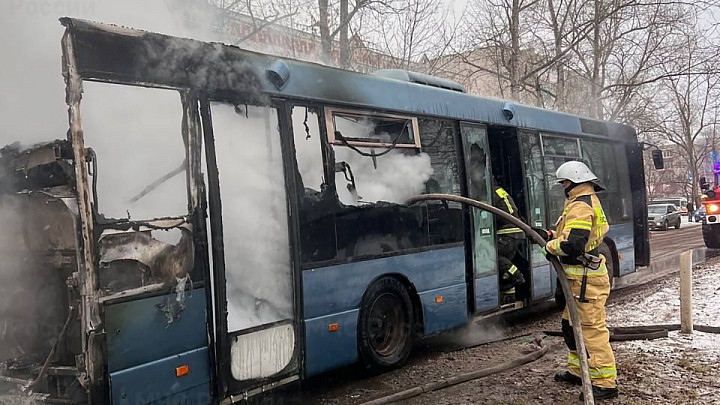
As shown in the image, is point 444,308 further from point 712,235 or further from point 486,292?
point 712,235

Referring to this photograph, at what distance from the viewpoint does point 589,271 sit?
5.27 m

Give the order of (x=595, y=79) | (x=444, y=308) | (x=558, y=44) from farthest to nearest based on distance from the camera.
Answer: (x=595, y=79) → (x=558, y=44) → (x=444, y=308)

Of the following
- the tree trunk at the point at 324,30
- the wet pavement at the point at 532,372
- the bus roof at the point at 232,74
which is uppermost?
the tree trunk at the point at 324,30

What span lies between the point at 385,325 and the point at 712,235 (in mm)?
14881

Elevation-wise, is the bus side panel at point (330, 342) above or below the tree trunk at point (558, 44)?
below

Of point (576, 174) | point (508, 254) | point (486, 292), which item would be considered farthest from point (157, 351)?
A: point (508, 254)

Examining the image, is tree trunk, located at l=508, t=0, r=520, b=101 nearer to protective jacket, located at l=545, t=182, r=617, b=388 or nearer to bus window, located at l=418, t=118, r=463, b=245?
bus window, located at l=418, t=118, r=463, b=245

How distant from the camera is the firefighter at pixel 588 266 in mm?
5180

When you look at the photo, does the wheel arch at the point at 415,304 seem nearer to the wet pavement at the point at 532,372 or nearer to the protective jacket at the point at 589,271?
the wet pavement at the point at 532,372

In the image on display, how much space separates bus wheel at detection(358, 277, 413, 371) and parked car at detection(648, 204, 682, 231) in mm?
28361

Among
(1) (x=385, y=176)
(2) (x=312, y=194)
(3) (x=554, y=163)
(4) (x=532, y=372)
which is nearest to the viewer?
(2) (x=312, y=194)

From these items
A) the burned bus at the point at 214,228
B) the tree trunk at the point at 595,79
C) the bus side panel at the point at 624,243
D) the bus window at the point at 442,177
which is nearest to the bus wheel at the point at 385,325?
the burned bus at the point at 214,228

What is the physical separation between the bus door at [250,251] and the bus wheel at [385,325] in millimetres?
960

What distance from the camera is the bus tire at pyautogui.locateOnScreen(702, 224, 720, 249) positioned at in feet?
57.4
